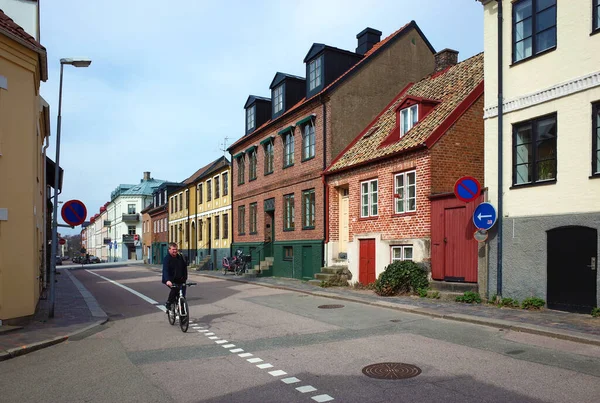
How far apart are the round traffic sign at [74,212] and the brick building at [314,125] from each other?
1130 centimetres

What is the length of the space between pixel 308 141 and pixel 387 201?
7320 millimetres

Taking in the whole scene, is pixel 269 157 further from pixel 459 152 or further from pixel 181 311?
pixel 181 311

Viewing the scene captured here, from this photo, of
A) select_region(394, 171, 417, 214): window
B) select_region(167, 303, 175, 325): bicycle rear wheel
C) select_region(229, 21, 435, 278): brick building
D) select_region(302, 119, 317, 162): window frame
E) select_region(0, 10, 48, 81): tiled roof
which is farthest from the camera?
select_region(302, 119, 317, 162): window frame

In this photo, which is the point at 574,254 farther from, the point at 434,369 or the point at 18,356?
the point at 18,356

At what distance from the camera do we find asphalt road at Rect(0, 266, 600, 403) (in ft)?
19.2

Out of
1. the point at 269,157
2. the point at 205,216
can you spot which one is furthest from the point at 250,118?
the point at 205,216

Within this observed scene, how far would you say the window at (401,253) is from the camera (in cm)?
1675

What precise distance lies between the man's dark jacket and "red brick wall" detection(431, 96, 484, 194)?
8265 mm

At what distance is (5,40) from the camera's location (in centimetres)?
1084

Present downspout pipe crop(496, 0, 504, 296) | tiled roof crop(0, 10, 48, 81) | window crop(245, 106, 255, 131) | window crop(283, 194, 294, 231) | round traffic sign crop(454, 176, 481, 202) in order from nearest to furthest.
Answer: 1. tiled roof crop(0, 10, 48, 81)
2. downspout pipe crop(496, 0, 504, 296)
3. round traffic sign crop(454, 176, 481, 202)
4. window crop(283, 194, 294, 231)
5. window crop(245, 106, 255, 131)

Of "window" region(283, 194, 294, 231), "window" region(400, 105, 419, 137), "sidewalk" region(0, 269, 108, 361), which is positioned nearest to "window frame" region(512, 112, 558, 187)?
"window" region(400, 105, 419, 137)

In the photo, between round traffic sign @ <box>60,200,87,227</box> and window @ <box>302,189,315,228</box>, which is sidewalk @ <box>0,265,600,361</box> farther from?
window @ <box>302,189,315,228</box>

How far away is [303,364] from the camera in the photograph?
23.7 feet

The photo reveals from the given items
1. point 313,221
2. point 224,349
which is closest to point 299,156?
point 313,221
